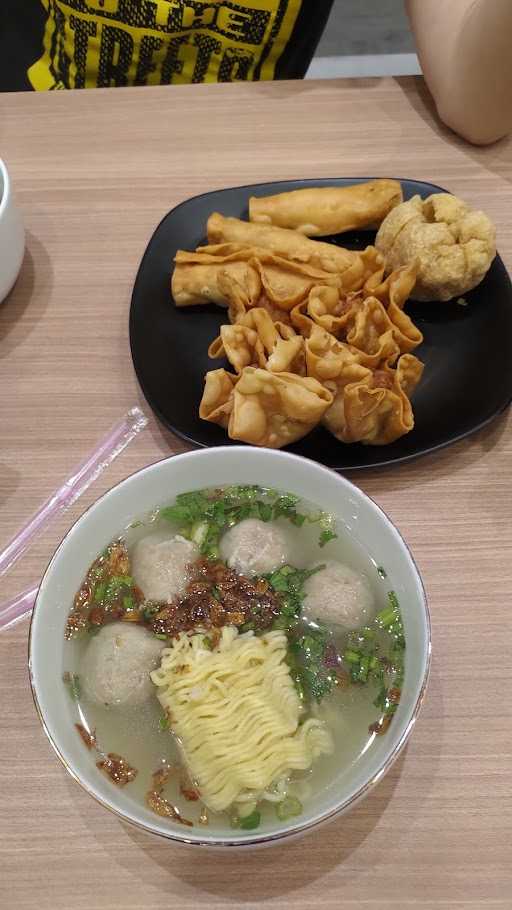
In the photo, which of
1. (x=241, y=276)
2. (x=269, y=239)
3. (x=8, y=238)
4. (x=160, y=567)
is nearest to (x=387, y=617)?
(x=160, y=567)

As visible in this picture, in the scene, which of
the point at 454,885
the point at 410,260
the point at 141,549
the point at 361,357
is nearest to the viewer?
the point at 454,885

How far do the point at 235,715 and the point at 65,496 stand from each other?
1.67 ft

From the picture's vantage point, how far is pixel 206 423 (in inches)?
49.7

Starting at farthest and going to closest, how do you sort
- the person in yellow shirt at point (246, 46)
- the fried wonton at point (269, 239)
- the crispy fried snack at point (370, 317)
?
the person in yellow shirt at point (246, 46)
the fried wonton at point (269, 239)
the crispy fried snack at point (370, 317)

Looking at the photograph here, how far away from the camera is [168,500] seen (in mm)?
1053

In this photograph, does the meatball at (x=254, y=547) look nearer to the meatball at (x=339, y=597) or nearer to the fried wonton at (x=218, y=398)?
the meatball at (x=339, y=597)

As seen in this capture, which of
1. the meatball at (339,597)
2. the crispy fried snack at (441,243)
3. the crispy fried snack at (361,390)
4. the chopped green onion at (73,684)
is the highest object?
the crispy fried snack at (441,243)

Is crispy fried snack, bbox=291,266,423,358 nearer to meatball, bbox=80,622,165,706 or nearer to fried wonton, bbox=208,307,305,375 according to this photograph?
fried wonton, bbox=208,307,305,375

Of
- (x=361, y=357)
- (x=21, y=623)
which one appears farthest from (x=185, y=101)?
(x=21, y=623)

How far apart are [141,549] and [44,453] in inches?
13.6

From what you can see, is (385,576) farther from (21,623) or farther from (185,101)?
A: (185,101)

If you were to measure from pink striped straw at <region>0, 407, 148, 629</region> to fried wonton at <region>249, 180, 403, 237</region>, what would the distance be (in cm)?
49

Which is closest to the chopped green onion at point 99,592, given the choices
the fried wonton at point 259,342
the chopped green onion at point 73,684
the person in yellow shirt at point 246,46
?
the chopped green onion at point 73,684

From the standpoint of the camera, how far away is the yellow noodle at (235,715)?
874 millimetres
